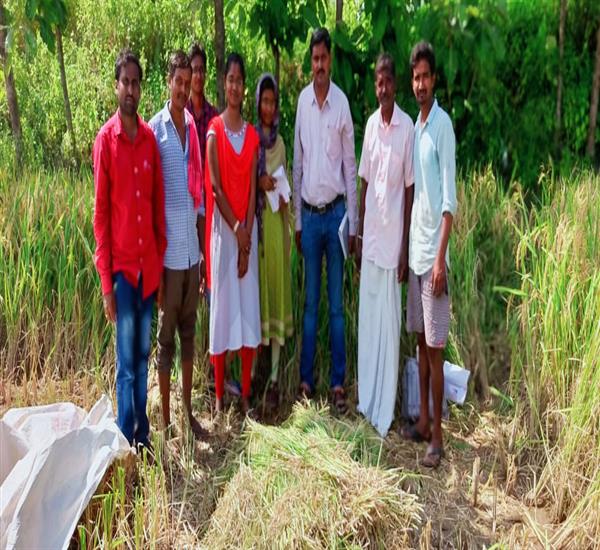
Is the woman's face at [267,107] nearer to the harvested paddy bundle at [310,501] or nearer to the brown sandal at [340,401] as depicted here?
the brown sandal at [340,401]

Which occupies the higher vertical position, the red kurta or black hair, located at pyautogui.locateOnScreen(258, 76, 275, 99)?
black hair, located at pyautogui.locateOnScreen(258, 76, 275, 99)

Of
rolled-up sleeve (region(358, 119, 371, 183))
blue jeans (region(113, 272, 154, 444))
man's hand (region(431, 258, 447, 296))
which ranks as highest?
rolled-up sleeve (region(358, 119, 371, 183))

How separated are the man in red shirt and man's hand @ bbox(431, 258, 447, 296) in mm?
1194

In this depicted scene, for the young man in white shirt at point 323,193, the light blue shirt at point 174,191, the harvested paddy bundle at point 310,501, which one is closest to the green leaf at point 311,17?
the young man in white shirt at point 323,193

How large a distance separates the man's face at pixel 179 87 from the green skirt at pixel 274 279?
0.69 metres

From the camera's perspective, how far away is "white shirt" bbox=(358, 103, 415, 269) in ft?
11.2

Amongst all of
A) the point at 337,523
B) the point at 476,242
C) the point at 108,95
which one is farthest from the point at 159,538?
the point at 108,95

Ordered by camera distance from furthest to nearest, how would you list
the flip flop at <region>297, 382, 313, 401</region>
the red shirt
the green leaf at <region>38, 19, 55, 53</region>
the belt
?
the green leaf at <region>38, 19, 55, 53</region>, the flip flop at <region>297, 382, 313, 401</region>, the belt, the red shirt

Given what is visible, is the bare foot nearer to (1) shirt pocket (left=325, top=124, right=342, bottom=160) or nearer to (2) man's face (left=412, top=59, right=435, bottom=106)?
(1) shirt pocket (left=325, top=124, right=342, bottom=160)

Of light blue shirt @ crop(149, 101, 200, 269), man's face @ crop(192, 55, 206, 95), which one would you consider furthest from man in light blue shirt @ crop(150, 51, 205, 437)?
man's face @ crop(192, 55, 206, 95)

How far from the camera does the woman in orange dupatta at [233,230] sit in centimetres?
354

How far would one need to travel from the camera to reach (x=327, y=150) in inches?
146

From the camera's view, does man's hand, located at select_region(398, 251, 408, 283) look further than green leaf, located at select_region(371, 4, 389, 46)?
No

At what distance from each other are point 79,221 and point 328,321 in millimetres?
1590
